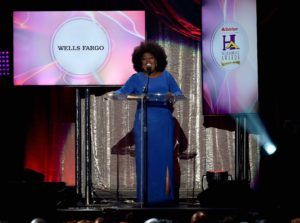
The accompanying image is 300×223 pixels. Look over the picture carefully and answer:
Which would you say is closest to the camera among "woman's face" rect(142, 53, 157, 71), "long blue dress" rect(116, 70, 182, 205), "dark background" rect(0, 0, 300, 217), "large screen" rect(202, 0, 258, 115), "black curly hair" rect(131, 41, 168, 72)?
"long blue dress" rect(116, 70, 182, 205)

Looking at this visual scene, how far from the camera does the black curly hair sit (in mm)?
5590

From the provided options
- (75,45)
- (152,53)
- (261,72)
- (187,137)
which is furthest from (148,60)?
(261,72)

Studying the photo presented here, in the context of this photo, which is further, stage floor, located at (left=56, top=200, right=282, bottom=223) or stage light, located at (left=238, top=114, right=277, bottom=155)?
stage light, located at (left=238, top=114, right=277, bottom=155)

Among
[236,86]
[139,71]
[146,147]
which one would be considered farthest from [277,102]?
[146,147]

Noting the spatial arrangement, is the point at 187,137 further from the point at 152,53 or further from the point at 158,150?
the point at 158,150

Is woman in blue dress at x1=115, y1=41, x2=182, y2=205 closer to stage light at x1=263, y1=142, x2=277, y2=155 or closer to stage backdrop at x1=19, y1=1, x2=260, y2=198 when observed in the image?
stage light at x1=263, y1=142, x2=277, y2=155

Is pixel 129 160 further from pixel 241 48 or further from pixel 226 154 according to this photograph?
pixel 241 48

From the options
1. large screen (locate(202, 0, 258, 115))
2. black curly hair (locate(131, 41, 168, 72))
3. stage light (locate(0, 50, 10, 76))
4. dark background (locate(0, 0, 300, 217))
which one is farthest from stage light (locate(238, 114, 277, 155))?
stage light (locate(0, 50, 10, 76))

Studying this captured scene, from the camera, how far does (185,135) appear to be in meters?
6.50

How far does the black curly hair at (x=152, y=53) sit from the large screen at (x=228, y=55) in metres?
0.51

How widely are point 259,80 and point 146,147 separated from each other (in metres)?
2.13

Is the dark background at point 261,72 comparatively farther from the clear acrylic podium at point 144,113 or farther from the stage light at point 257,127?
the clear acrylic podium at point 144,113

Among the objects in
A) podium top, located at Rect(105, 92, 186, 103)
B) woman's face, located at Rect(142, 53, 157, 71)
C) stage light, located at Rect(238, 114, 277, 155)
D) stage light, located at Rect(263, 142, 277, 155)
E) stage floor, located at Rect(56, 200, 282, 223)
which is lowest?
stage floor, located at Rect(56, 200, 282, 223)

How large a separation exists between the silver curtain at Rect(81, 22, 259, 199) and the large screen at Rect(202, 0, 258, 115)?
621mm
